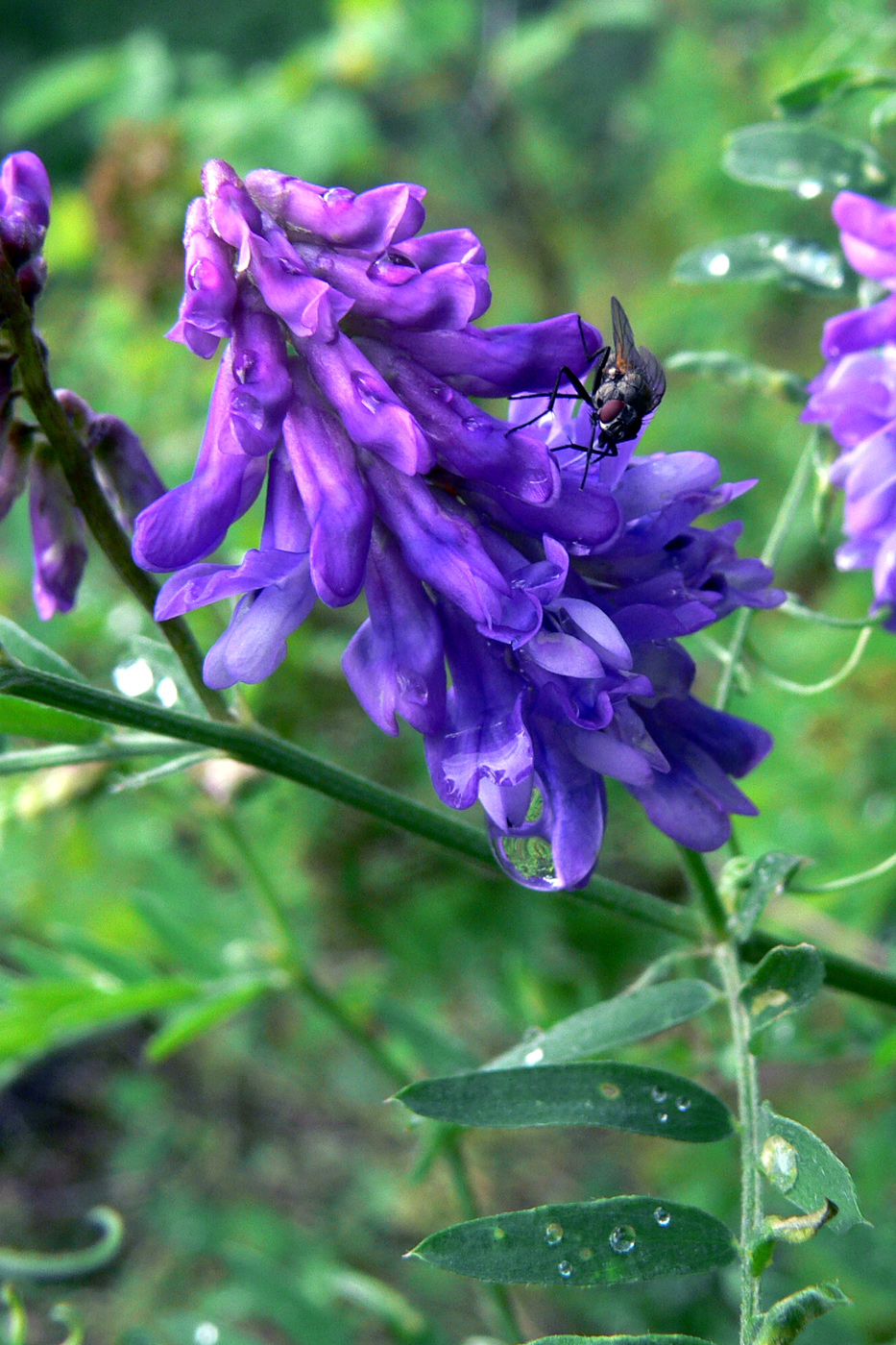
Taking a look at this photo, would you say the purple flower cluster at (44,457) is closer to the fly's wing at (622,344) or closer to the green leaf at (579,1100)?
the fly's wing at (622,344)

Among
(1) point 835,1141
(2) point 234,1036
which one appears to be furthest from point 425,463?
(2) point 234,1036

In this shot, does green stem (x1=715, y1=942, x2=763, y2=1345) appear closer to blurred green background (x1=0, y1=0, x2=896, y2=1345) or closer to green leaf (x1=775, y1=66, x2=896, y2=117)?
blurred green background (x1=0, y1=0, x2=896, y2=1345)

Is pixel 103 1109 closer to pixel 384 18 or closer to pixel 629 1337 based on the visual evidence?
pixel 629 1337

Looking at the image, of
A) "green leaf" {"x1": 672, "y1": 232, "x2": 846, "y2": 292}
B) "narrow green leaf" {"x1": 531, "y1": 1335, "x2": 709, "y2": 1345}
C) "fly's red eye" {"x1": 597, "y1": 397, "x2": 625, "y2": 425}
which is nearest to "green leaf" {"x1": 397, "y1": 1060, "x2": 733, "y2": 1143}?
"narrow green leaf" {"x1": 531, "y1": 1335, "x2": 709, "y2": 1345}

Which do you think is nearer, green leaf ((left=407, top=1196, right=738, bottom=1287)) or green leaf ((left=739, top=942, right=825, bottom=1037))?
green leaf ((left=407, top=1196, right=738, bottom=1287))

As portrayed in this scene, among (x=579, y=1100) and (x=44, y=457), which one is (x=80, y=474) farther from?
(x=579, y=1100)

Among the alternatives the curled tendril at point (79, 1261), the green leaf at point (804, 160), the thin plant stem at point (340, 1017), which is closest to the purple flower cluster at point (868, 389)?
the green leaf at point (804, 160)

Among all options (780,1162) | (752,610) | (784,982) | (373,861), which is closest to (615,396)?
(752,610)
